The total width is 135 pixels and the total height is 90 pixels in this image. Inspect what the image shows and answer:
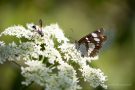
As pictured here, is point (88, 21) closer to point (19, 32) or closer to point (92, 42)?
point (92, 42)

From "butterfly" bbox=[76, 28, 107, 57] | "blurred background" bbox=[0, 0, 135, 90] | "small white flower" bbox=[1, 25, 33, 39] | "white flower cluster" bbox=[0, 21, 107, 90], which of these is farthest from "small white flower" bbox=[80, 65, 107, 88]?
"blurred background" bbox=[0, 0, 135, 90]

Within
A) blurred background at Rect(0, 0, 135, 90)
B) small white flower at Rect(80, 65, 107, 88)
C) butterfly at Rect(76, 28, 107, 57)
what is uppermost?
blurred background at Rect(0, 0, 135, 90)

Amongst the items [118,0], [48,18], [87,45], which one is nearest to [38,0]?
[48,18]

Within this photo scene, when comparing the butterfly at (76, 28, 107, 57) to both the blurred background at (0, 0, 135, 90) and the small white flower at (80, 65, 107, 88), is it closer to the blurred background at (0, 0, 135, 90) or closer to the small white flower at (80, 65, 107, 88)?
the small white flower at (80, 65, 107, 88)

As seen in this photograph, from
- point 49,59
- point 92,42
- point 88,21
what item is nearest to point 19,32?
point 49,59

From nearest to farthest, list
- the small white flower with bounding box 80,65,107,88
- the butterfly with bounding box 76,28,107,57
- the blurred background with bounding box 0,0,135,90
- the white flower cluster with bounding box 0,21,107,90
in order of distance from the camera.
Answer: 1. the white flower cluster with bounding box 0,21,107,90
2. the small white flower with bounding box 80,65,107,88
3. the butterfly with bounding box 76,28,107,57
4. the blurred background with bounding box 0,0,135,90

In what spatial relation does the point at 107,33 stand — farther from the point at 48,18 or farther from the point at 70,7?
the point at 70,7
